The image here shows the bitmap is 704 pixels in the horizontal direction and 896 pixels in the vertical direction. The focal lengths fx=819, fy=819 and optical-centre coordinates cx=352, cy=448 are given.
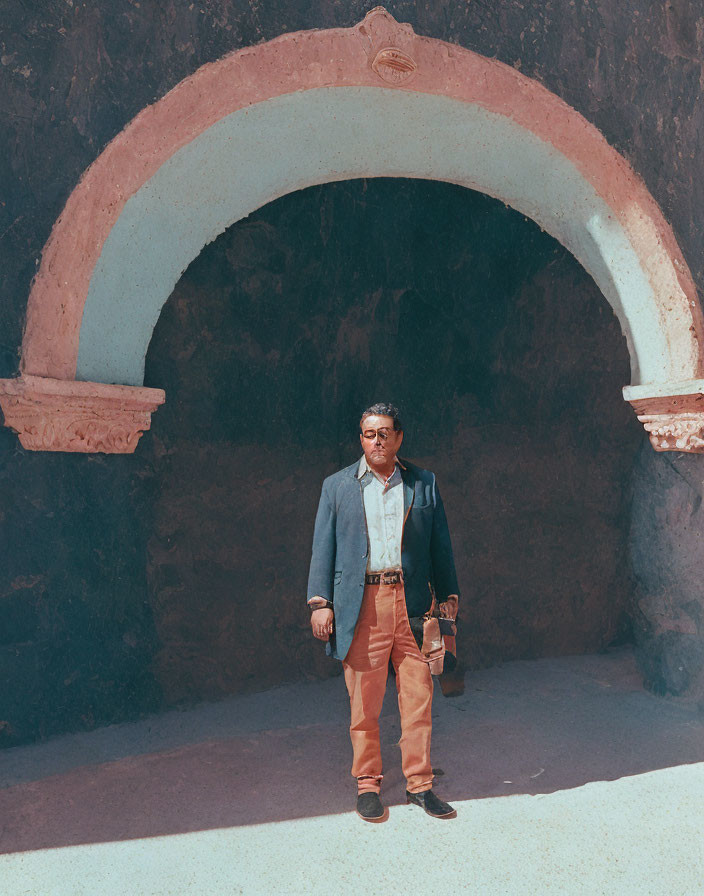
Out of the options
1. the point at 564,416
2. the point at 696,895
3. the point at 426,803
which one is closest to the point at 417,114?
the point at 564,416

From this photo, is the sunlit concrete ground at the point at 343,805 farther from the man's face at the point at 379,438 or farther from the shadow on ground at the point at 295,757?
the man's face at the point at 379,438

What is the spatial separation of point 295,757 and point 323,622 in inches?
37.7

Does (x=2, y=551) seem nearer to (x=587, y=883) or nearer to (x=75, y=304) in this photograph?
(x=75, y=304)

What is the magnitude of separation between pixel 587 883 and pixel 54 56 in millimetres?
3565

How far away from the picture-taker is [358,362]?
4.80m

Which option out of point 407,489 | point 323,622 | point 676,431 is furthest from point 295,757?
point 676,431

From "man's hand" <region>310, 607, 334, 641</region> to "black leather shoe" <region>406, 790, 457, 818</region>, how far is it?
689 millimetres

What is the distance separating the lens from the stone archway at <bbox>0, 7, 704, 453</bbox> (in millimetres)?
3242

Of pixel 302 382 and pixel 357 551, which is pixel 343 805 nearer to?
pixel 357 551

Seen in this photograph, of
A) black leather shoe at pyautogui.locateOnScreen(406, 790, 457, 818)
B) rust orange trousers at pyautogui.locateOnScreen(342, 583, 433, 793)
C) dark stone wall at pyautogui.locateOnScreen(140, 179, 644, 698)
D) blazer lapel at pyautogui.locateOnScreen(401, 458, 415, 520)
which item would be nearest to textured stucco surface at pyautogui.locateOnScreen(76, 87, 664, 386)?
dark stone wall at pyautogui.locateOnScreen(140, 179, 644, 698)

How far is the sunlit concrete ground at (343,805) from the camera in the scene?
2.65m

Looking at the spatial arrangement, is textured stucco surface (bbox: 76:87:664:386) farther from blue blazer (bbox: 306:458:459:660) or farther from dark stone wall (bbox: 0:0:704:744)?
blue blazer (bbox: 306:458:459:660)

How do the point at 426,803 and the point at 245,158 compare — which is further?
the point at 245,158

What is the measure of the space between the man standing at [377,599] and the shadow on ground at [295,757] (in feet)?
0.83
